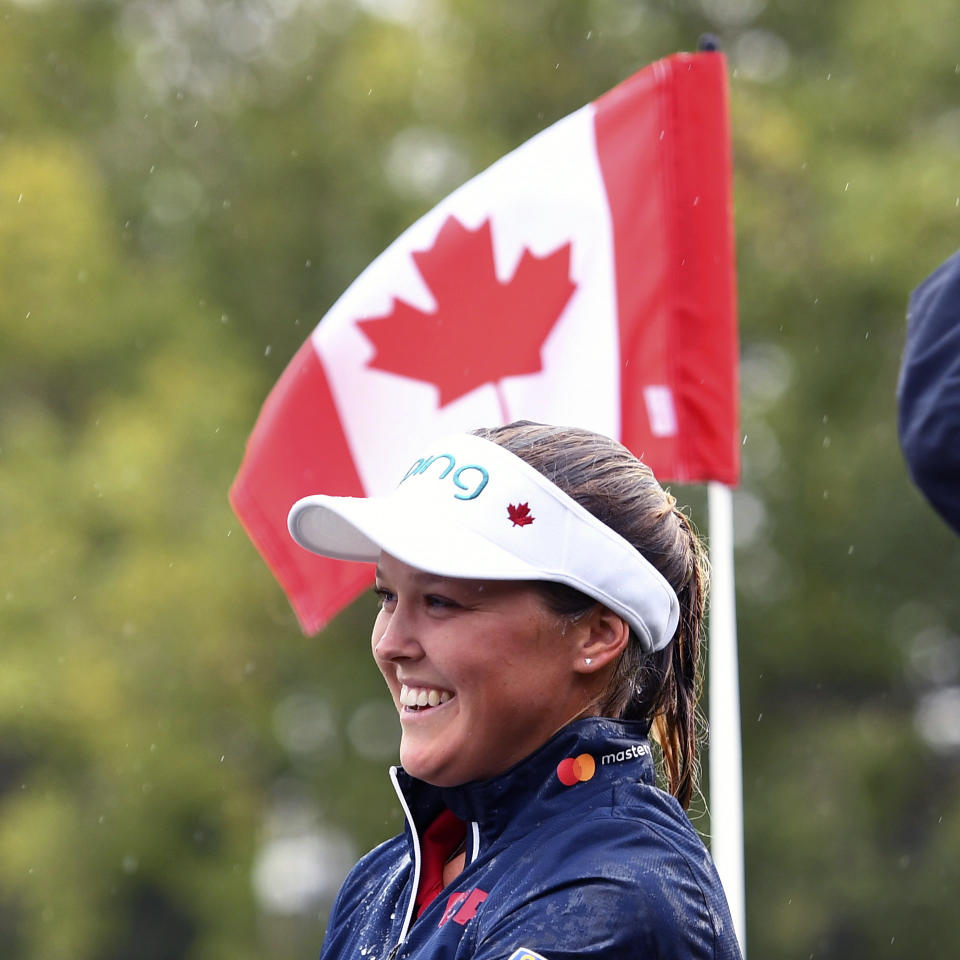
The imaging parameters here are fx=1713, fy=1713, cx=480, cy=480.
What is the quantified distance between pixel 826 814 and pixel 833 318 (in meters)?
3.27

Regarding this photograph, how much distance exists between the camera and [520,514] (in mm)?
2178

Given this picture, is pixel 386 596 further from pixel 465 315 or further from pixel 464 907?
pixel 465 315

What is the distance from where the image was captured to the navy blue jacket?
190 cm

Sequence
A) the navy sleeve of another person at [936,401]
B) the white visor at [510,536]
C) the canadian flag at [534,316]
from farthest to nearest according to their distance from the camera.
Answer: the canadian flag at [534,316] < the white visor at [510,536] < the navy sleeve of another person at [936,401]

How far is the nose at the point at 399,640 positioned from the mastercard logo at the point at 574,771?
25 cm

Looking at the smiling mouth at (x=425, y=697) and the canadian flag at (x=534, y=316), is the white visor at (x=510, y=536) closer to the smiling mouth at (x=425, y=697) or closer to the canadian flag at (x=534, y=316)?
the smiling mouth at (x=425, y=697)

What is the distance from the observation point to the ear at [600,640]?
2.18m

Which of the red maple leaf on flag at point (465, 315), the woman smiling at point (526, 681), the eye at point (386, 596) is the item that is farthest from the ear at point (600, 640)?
the red maple leaf on flag at point (465, 315)

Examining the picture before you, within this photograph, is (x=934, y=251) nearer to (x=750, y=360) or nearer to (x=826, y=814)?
(x=750, y=360)

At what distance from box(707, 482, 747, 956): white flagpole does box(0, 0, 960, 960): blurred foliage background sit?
22.8 feet

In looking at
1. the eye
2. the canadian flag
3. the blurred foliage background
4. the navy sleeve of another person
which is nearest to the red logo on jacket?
the eye

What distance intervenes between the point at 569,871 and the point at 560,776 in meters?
0.18

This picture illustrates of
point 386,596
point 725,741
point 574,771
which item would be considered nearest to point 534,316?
point 725,741

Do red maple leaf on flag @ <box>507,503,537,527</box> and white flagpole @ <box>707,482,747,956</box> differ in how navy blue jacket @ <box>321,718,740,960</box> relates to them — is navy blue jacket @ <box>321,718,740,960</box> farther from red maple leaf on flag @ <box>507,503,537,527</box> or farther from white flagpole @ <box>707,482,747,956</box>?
white flagpole @ <box>707,482,747,956</box>
